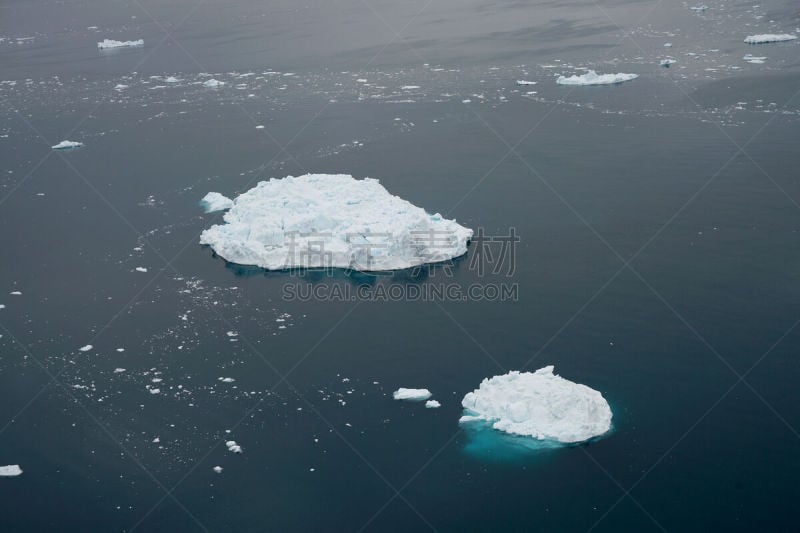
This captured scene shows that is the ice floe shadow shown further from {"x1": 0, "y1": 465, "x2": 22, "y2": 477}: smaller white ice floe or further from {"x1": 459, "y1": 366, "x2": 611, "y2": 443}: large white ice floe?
{"x1": 0, "y1": 465, "x2": 22, "y2": 477}: smaller white ice floe

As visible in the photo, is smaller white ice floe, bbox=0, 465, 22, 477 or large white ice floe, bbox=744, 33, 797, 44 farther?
large white ice floe, bbox=744, 33, 797, 44

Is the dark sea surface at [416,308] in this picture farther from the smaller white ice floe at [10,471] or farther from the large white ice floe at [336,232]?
the large white ice floe at [336,232]

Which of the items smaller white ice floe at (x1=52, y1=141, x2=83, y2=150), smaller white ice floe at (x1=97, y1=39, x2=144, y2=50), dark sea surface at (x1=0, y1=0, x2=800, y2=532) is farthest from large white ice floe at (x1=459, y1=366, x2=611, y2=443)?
smaller white ice floe at (x1=97, y1=39, x2=144, y2=50)

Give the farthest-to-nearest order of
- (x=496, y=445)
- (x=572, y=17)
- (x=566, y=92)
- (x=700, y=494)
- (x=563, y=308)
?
(x=572, y=17) < (x=566, y=92) < (x=563, y=308) < (x=496, y=445) < (x=700, y=494)

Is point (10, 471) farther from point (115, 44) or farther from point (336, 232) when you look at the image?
point (115, 44)

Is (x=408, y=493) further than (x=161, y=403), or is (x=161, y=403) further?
(x=161, y=403)

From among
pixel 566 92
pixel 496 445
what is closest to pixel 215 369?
pixel 496 445

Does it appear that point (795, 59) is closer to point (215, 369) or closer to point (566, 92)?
point (566, 92)

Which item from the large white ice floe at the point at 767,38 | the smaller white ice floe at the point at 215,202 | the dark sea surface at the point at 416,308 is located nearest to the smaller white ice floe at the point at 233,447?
the dark sea surface at the point at 416,308
